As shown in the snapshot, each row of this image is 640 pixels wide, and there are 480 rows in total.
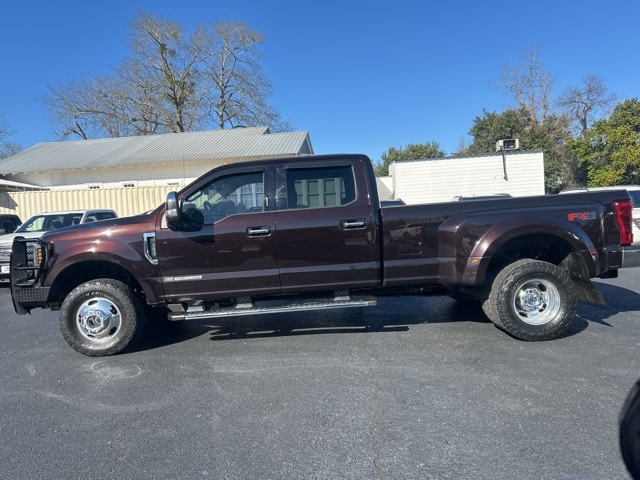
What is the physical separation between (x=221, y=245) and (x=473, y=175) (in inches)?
691

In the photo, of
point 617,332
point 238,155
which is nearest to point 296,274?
point 617,332

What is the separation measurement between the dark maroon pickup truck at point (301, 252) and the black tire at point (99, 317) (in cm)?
1

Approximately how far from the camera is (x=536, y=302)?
4.51 m

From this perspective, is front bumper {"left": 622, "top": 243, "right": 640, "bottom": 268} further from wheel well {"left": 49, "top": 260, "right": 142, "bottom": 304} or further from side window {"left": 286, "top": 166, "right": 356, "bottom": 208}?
wheel well {"left": 49, "top": 260, "right": 142, "bottom": 304}

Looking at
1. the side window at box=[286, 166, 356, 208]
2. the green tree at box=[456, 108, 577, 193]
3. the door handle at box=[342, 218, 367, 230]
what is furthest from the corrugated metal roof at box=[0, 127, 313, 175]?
the green tree at box=[456, 108, 577, 193]

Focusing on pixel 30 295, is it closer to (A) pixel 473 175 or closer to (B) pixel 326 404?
(B) pixel 326 404

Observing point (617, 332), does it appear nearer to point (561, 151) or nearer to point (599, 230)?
point (599, 230)

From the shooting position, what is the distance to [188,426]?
2.99 m

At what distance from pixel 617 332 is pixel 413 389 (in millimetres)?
2909

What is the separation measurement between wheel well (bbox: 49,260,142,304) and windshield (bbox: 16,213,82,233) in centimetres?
674

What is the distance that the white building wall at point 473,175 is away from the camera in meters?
19.3

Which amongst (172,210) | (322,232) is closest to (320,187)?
(322,232)

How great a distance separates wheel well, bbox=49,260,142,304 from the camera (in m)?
4.50

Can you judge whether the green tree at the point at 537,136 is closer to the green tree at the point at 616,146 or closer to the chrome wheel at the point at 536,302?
the green tree at the point at 616,146
